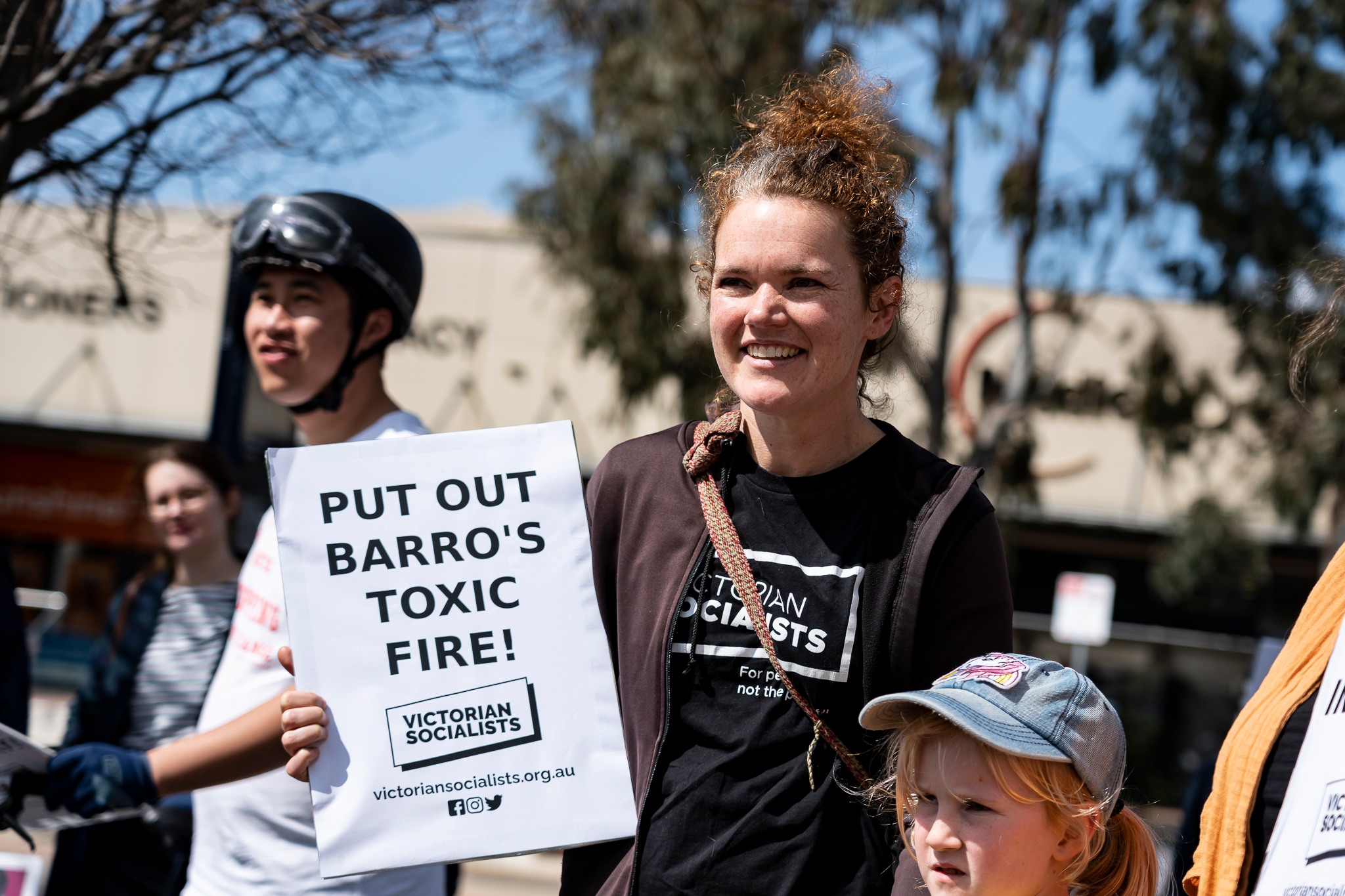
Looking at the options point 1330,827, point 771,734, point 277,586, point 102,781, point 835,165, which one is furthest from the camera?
point 277,586

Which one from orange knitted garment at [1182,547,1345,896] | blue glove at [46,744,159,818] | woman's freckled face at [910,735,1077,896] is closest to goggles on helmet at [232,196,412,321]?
blue glove at [46,744,159,818]

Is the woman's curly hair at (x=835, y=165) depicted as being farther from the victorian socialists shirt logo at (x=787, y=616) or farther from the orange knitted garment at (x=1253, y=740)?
the orange knitted garment at (x=1253, y=740)

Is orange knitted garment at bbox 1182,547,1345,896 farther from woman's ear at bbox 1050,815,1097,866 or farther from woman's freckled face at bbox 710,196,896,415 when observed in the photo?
woman's freckled face at bbox 710,196,896,415

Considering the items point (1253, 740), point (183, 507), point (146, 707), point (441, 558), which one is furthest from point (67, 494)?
point (1253, 740)

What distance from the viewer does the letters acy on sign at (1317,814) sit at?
1.76m

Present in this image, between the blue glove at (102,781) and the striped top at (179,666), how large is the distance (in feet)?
4.20

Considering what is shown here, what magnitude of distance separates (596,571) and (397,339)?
116 centimetres

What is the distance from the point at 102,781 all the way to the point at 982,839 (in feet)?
5.43

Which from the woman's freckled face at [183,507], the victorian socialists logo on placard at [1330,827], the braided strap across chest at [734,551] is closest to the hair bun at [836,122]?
the braided strap across chest at [734,551]

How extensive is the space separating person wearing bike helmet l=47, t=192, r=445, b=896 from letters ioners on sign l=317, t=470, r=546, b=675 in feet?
0.88

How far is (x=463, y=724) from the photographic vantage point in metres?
2.25

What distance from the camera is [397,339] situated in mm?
3350

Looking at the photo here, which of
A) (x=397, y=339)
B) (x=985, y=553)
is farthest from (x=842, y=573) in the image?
(x=397, y=339)

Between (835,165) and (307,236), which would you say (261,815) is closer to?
(307,236)
